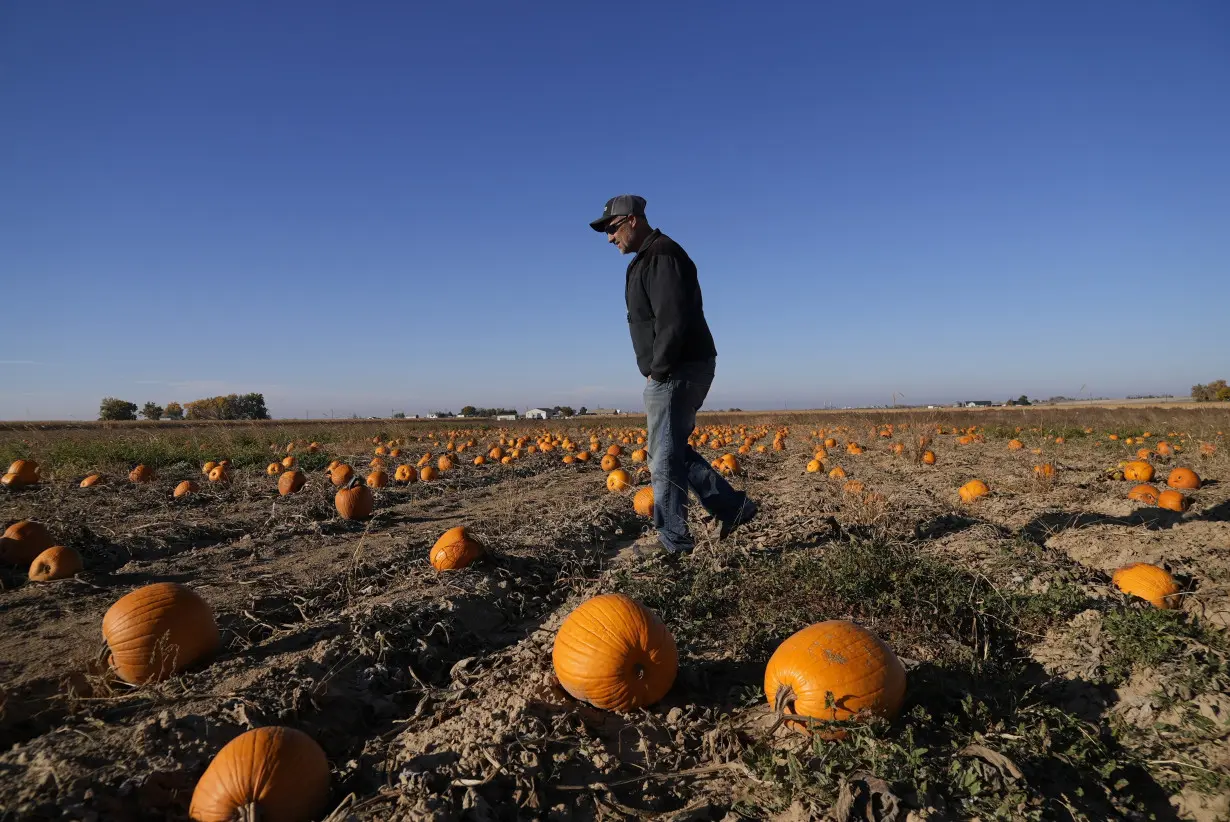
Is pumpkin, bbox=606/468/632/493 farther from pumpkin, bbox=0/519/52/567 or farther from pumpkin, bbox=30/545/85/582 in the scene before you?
pumpkin, bbox=0/519/52/567

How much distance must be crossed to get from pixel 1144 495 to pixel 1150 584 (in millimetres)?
3844

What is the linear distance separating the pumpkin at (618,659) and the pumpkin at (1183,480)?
27.1 ft

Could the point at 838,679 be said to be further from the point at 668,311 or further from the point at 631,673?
the point at 668,311

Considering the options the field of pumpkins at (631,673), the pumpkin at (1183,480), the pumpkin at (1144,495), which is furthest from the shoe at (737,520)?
the pumpkin at (1183,480)

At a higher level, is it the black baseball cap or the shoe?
the black baseball cap

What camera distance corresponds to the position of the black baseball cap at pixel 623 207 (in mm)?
4398

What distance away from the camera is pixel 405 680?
3010 millimetres

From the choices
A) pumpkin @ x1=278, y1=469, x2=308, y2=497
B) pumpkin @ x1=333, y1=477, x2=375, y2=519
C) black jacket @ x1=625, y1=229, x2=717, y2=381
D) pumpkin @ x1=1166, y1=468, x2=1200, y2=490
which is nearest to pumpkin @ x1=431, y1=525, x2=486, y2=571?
black jacket @ x1=625, y1=229, x2=717, y2=381

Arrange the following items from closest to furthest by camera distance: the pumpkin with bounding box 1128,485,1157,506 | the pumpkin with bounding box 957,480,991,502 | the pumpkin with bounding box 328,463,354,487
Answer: the pumpkin with bounding box 1128,485,1157,506 → the pumpkin with bounding box 957,480,991,502 → the pumpkin with bounding box 328,463,354,487

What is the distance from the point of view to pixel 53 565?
4.41 metres

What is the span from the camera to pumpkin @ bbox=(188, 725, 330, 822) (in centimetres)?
191

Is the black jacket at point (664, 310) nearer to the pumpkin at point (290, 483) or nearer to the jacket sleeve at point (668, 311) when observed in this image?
the jacket sleeve at point (668, 311)

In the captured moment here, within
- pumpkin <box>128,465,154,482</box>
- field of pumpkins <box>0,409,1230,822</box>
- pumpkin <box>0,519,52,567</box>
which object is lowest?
field of pumpkins <box>0,409,1230,822</box>

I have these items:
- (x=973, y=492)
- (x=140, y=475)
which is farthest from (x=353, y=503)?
(x=973, y=492)
